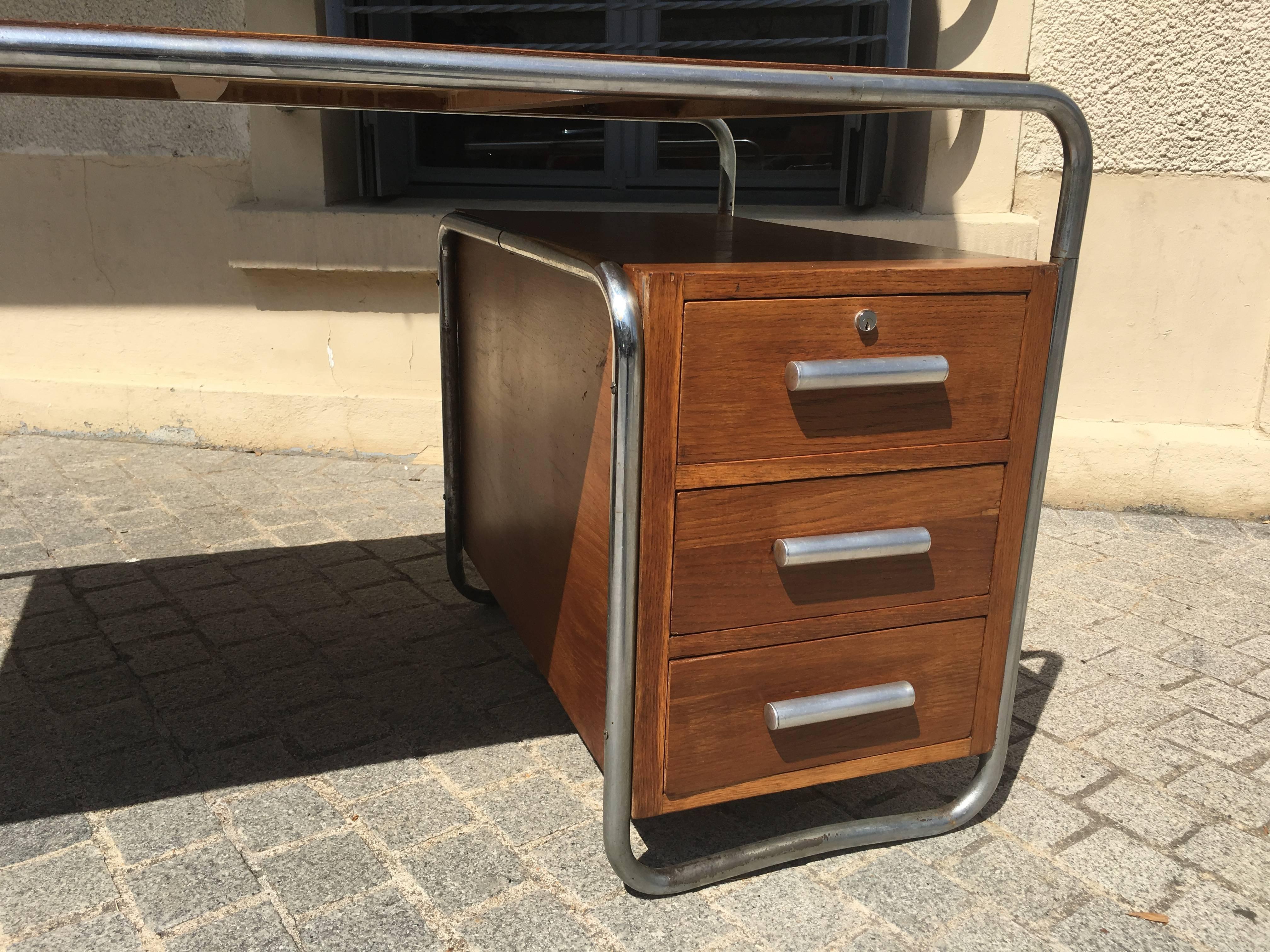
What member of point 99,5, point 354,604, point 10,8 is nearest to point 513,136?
point 99,5

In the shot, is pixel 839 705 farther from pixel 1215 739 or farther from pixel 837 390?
pixel 1215 739

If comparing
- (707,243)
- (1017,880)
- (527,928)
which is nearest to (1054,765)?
(1017,880)

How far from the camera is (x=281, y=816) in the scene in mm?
1752

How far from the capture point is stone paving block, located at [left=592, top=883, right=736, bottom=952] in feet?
4.88

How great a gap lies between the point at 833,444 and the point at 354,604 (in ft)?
4.98

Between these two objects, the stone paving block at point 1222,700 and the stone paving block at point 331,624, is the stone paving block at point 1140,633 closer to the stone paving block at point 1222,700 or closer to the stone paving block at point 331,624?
the stone paving block at point 1222,700

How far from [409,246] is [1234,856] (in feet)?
9.58

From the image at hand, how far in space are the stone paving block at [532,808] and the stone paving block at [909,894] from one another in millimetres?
454

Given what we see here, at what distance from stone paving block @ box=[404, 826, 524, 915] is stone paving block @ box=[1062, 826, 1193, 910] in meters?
0.88

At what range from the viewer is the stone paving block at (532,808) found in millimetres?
1735

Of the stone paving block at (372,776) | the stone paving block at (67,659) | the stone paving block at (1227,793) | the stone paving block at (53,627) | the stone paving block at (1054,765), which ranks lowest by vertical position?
the stone paving block at (53,627)

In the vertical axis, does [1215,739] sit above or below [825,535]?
below

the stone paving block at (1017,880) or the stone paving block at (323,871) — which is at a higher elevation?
the stone paving block at (323,871)

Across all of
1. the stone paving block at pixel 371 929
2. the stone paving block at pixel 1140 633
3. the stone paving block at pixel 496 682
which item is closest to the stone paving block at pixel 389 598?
the stone paving block at pixel 496 682
